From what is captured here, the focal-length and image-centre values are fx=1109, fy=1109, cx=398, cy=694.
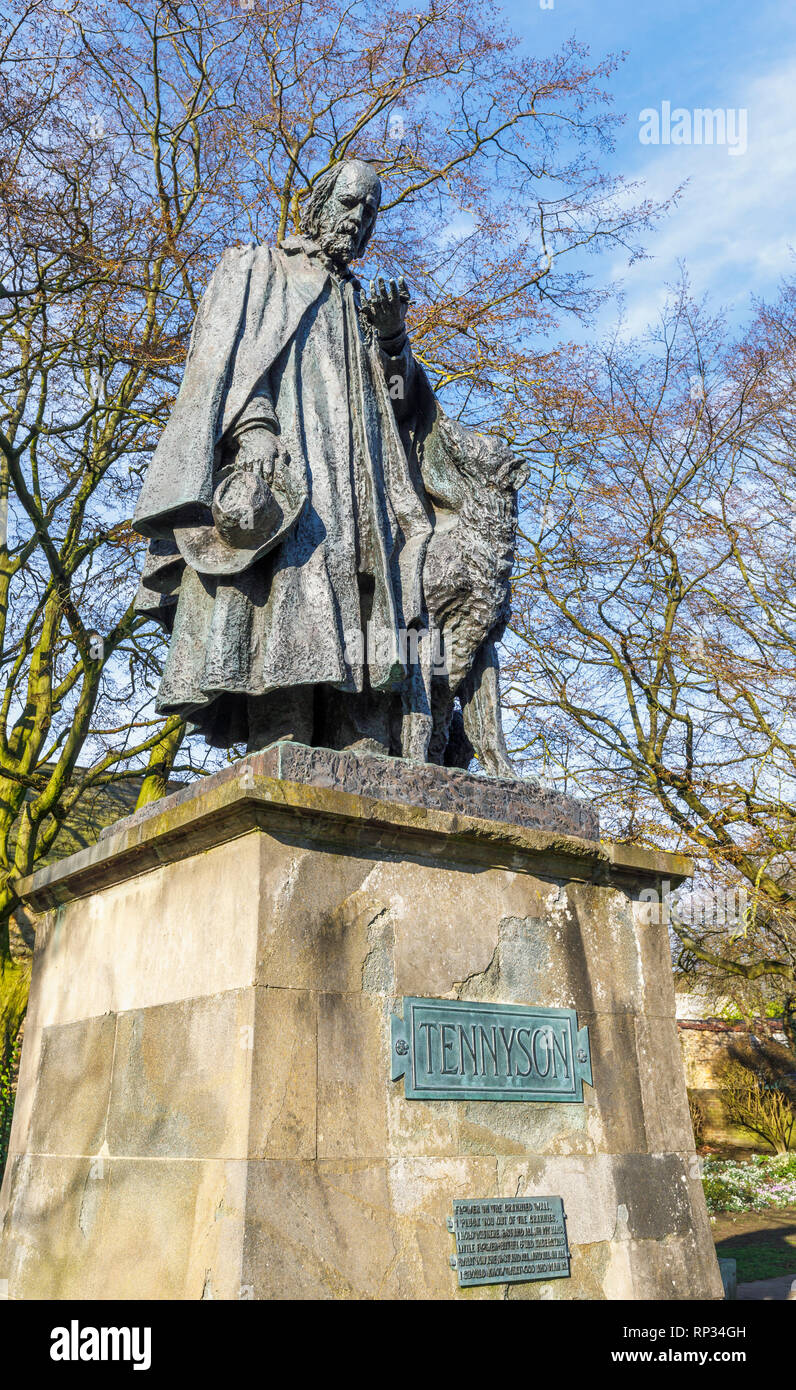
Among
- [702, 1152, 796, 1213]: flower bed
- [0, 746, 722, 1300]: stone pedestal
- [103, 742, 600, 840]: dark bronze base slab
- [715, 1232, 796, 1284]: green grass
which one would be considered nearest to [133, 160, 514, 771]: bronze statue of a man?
[103, 742, 600, 840]: dark bronze base slab

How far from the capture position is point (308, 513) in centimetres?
421

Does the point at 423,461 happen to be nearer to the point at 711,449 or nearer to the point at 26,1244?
the point at 26,1244

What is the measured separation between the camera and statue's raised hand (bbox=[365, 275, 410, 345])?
4.58 meters

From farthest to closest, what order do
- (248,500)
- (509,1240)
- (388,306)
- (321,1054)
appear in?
(388,306)
(248,500)
(509,1240)
(321,1054)

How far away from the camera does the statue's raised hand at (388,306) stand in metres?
4.58

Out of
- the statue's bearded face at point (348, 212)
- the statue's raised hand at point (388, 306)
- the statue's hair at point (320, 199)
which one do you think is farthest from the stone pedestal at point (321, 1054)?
the statue's hair at point (320, 199)

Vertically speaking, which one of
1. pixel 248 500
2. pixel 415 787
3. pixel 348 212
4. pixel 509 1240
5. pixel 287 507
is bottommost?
pixel 509 1240

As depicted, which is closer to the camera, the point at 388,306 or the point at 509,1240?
the point at 509,1240

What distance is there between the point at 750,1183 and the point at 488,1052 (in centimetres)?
1294

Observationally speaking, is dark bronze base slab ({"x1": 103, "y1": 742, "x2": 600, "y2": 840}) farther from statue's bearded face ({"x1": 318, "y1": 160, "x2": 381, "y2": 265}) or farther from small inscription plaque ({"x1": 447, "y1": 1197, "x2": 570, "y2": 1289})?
statue's bearded face ({"x1": 318, "y1": 160, "x2": 381, "y2": 265})

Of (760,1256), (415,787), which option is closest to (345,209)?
(415,787)

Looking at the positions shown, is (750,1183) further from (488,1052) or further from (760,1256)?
(488,1052)

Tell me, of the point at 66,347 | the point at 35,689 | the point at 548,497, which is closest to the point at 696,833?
the point at 548,497

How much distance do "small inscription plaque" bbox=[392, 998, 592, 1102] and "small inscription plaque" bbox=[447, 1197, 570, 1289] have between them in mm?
328
